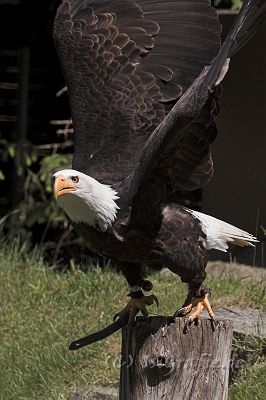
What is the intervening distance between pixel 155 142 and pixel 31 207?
419cm

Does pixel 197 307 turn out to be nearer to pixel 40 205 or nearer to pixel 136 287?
pixel 136 287

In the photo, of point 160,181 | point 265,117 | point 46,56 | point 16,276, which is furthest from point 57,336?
point 46,56

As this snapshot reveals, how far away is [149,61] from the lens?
5941mm

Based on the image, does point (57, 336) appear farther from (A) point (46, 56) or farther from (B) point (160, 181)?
(A) point (46, 56)

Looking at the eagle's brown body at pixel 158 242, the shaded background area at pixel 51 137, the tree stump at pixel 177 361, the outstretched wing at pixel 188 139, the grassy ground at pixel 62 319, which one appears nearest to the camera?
the outstretched wing at pixel 188 139

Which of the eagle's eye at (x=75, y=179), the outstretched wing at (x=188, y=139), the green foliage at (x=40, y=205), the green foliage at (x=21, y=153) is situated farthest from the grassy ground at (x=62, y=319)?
the eagle's eye at (x=75, y=179)

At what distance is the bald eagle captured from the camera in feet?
15.7

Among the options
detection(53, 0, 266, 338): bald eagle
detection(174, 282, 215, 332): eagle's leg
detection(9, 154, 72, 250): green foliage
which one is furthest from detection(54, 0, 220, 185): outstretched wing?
detection(9, 154, 72, 250): green foliage

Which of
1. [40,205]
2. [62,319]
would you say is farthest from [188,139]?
[40,205]

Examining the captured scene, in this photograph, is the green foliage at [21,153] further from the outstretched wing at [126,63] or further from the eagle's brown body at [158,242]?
the eagle's brown body at [158,242]

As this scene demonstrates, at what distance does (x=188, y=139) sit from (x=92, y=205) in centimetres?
53

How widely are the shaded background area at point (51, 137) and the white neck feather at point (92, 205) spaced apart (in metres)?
2.15

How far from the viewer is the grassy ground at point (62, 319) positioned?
19.9 ft

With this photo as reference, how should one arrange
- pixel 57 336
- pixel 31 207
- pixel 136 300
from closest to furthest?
pixel 136 300, pixel 57 336, pixel 31 207
